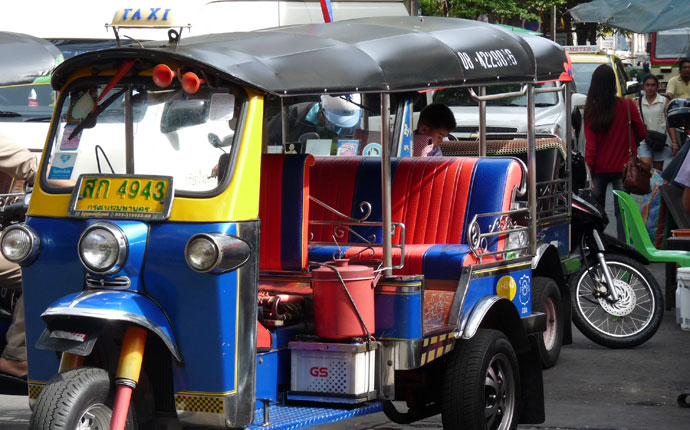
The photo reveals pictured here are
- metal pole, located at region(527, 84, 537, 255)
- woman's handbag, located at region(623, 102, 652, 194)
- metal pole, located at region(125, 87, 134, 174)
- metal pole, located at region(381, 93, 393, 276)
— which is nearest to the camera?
metal pole, located at region(125, 87, 134, 174)

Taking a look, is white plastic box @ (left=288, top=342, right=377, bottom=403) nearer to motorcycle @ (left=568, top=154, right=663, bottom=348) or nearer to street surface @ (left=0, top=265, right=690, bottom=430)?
street surface @ (left=0, top=265, right=690, bottom=430)

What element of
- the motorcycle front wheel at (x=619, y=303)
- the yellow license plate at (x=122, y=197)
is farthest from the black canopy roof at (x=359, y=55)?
the motorcycle front wheel at (x=619, y=303)

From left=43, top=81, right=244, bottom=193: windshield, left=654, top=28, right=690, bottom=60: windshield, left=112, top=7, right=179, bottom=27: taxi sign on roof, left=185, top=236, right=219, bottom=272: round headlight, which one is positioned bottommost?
left=185, top=236, right=219, bottom=272: round headlight

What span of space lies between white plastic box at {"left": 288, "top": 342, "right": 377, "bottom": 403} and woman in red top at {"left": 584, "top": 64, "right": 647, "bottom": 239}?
A: 6.78 m

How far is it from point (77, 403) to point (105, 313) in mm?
354

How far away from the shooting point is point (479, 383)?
5.79 meters

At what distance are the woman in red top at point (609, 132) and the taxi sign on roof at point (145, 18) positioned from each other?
23.4 feet

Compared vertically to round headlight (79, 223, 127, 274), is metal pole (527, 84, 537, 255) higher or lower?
higher

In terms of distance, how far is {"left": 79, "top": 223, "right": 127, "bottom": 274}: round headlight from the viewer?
4.64m

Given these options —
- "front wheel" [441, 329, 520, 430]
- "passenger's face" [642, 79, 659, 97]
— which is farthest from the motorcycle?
"passenger's face" [642, 79, 659, 97]

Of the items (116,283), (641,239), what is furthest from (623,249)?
(116,283)

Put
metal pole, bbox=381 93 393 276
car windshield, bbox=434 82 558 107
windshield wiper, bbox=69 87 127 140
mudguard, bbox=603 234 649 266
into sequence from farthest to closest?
car windshield, bbox=434 82 558 107, mudguard, bbox=603 234 649 266, metal pole, bbox=381 93 393 276, windshield wiper, bbox=69 87 127 140

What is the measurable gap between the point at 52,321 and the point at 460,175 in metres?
2.78

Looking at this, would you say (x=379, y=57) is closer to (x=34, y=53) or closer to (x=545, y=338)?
(x=34, y=53)
